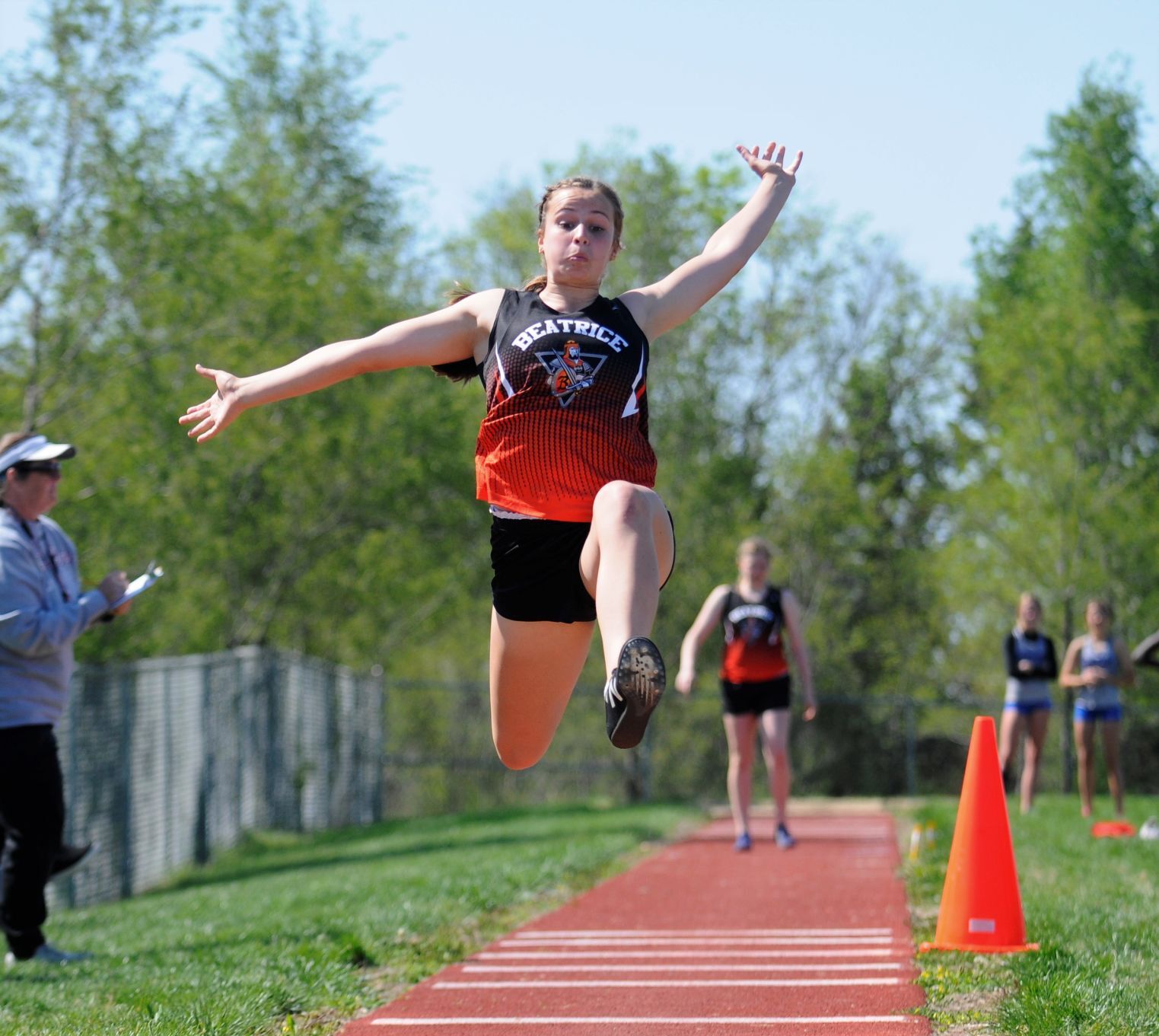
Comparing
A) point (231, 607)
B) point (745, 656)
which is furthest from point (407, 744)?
point (745, 656)

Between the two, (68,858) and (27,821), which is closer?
(27,821)

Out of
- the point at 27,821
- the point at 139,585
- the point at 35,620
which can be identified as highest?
the point at 139,585

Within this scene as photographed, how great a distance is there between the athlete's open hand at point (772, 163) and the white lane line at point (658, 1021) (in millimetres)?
2956

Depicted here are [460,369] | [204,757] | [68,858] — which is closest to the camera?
[460,369]

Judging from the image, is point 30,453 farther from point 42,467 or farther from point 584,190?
point 584,190

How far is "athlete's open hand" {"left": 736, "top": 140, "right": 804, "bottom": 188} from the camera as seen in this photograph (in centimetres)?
590

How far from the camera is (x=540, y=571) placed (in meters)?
5.32

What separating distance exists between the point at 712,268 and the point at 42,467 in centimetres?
361

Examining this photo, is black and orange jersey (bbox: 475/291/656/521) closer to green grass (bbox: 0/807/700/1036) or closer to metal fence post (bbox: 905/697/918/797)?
green grass (bbox: 0/807/700/1036)

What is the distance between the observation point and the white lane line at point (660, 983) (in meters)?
5.97

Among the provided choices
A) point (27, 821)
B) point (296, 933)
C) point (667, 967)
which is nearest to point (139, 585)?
point (27, 821)

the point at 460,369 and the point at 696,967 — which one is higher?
the point at 460,369

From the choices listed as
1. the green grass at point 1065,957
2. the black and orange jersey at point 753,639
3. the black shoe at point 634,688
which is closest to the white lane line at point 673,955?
the green grass at point 1065,957

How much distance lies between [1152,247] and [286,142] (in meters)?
16.5
